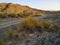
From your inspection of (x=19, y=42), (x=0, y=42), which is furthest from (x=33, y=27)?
(x=0, y=42)

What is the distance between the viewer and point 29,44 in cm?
1310

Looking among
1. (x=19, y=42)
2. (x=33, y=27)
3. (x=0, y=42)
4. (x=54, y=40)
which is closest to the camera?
(x=54, y=40)

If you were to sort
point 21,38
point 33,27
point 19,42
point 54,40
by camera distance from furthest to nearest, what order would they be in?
point 33,27
point 21,38
point 19,42
point 54,40

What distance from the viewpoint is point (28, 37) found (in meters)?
16.0

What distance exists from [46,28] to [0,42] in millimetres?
6342

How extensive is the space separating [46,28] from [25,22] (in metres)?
1.65

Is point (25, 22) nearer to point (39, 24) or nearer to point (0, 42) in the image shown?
point (39, 24)

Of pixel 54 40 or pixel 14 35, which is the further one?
pixel 14 35

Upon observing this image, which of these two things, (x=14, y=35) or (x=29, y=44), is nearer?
(x=29, y=44)

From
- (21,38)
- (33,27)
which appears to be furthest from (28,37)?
(33,27)

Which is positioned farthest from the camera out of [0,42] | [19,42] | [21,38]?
[21,38]

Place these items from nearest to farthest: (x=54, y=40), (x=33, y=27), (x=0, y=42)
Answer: (x=54, y=40)
(x=0, y=42)
(x=33, y=27)

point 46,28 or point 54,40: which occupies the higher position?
point 54,40

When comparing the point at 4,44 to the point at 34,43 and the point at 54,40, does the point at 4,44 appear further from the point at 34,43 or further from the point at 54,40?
the point at 54,40
